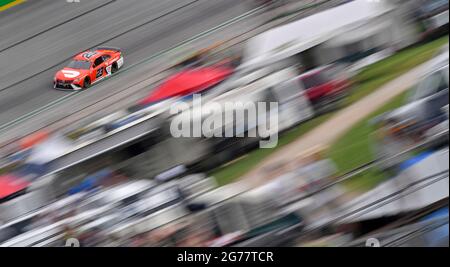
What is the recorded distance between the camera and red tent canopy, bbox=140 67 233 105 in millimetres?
13273

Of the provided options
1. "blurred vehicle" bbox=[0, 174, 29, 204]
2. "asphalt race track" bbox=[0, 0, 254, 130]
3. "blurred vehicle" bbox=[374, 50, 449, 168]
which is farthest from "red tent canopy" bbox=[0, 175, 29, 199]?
"blurred vehicle" bbox=[374, 50, 449, 168]

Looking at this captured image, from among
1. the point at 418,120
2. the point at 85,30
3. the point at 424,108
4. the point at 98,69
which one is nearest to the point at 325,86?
the point at 424,108

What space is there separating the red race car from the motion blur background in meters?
0.23

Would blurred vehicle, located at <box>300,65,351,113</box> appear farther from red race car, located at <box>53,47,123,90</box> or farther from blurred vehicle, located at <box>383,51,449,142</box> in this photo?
red race car, located at <box>53,47,123,90</box>

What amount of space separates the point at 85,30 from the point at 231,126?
614 centimetres

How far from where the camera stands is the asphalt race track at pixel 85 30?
15602 mm

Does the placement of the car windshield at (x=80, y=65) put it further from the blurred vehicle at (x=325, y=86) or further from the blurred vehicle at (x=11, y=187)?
the blurred vehicle at (x=325, y=86)

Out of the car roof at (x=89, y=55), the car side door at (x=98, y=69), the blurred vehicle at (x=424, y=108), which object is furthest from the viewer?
the car roof at (x=89, y=55)

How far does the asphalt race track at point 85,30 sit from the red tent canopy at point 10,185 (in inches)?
124

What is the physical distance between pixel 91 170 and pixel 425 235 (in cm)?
503

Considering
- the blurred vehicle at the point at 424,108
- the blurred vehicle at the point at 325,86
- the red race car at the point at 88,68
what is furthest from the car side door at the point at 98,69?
the blurred vehicle at the point at 424,108

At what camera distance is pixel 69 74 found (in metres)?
15.6

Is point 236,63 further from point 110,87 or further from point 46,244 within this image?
point 46,244
